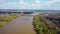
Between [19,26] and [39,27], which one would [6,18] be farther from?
[39,27]

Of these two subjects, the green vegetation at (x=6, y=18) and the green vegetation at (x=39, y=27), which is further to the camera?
the green vegetation at (x=6, y=18)

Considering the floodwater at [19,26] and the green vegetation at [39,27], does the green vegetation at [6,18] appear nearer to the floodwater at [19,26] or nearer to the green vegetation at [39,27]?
the floodwater at [19,26]

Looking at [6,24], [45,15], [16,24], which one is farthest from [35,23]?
[6,24]

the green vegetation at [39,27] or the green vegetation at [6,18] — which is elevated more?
the green vegetation at [6,18]

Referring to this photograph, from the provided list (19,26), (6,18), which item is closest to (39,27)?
(19,26)

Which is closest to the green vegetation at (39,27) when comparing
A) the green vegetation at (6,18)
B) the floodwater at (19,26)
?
the floodwater at (19,26)

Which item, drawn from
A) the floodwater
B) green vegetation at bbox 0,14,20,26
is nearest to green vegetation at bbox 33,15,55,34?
the floodwater
